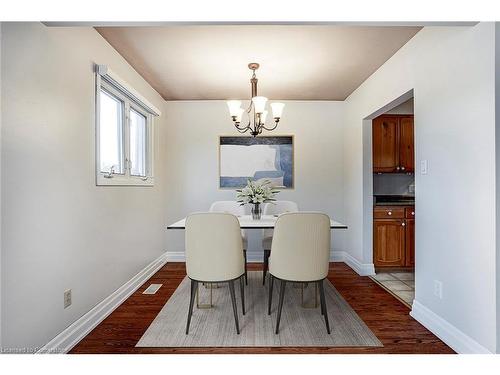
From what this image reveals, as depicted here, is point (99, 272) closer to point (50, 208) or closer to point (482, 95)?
point (50, 208)

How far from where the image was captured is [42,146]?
1.71 m

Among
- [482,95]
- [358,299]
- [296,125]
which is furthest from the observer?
[296,125]

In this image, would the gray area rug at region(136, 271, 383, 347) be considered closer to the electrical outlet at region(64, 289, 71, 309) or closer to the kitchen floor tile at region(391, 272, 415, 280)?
the electrical outlet at region(64, 289, 71, 309)

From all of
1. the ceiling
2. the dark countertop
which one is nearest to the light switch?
the ceiling

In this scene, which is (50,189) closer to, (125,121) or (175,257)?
(125,121)

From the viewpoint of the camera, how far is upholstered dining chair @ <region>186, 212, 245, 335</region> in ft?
6.85

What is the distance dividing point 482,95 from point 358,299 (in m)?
1.97

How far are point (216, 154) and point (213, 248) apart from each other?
226 cm

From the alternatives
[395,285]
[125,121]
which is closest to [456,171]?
[395,285]

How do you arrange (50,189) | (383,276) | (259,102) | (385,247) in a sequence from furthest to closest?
1. (385,247)
2. (383,276)
3. (259,102)
4. (50,189)

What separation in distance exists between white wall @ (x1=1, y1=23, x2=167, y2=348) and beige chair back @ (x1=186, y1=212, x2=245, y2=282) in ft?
2.61

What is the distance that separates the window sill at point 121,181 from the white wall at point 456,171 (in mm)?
2596

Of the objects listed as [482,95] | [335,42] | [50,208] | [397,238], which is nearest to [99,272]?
[50,208]

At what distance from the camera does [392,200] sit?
12.3 feet
